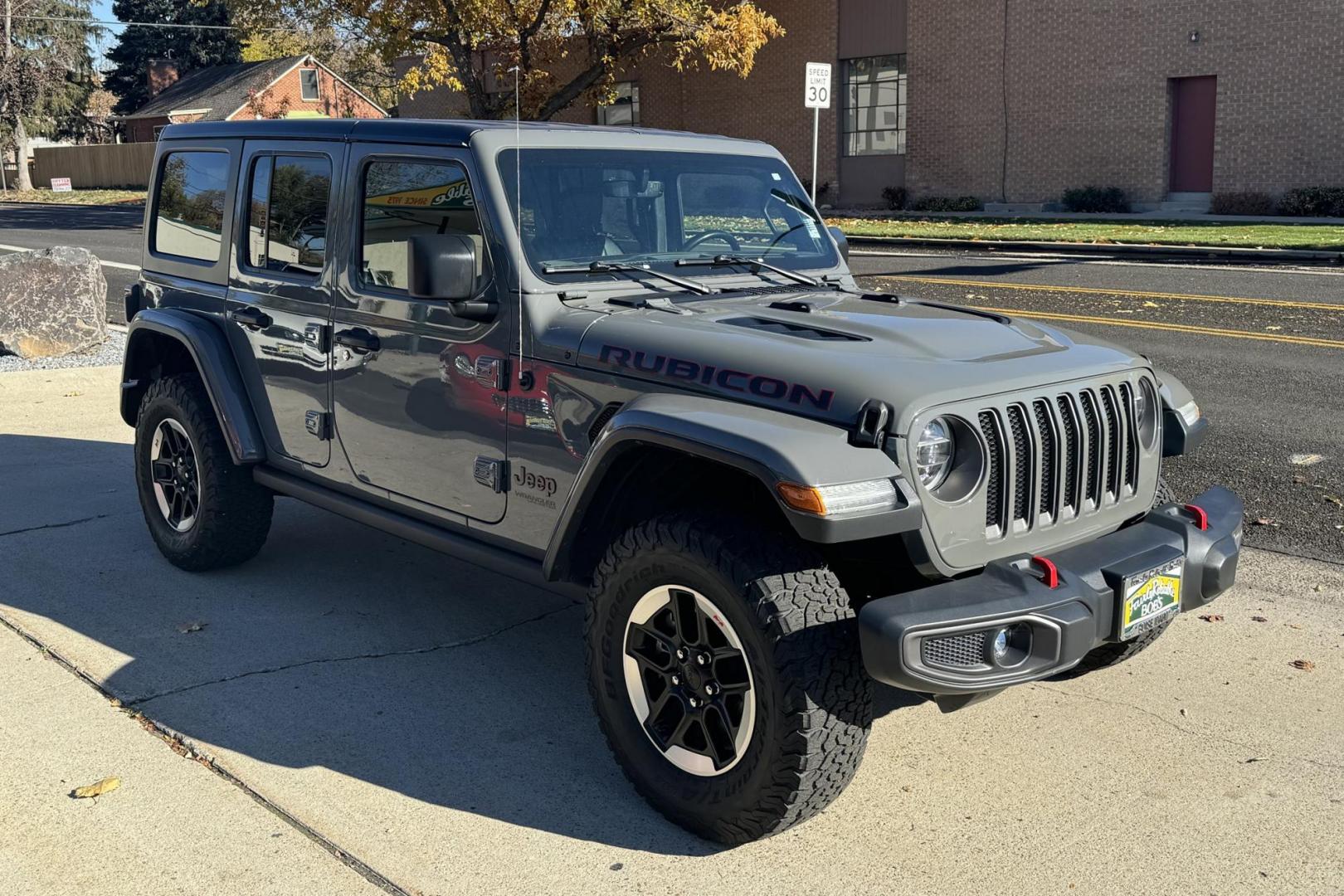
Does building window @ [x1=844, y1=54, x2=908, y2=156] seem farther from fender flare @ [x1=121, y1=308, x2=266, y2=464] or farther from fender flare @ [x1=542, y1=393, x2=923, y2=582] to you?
fender flare @ [x1=542, y1=393, x2=923, y2=582]

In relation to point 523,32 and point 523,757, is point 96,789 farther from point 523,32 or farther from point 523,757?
point 523,32

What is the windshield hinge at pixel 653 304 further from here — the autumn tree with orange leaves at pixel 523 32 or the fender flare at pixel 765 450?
the autumn tree with orange leaves at pixel 523 32

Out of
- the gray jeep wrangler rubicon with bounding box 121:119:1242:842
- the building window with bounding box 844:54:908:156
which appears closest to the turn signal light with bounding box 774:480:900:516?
the gray jeep wrangler rubicon with bounding box 121:119:1242:842

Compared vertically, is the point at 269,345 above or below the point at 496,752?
above

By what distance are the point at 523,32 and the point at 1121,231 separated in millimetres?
11964

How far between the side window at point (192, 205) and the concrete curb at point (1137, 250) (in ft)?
50.1

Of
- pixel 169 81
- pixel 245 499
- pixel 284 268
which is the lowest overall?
→ pixel 245 499

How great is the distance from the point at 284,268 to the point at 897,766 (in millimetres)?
2997

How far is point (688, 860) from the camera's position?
3551 mm

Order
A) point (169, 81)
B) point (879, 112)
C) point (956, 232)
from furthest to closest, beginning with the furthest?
point (169, 81)
point (879, 112)
point (956, 232)

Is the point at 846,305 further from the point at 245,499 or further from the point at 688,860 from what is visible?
the point at 245,499

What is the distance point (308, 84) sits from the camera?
64.2 m

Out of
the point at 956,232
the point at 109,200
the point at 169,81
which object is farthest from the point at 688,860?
the point at 169,81

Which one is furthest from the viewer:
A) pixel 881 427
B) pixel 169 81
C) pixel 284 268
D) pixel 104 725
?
pixel 169 81
